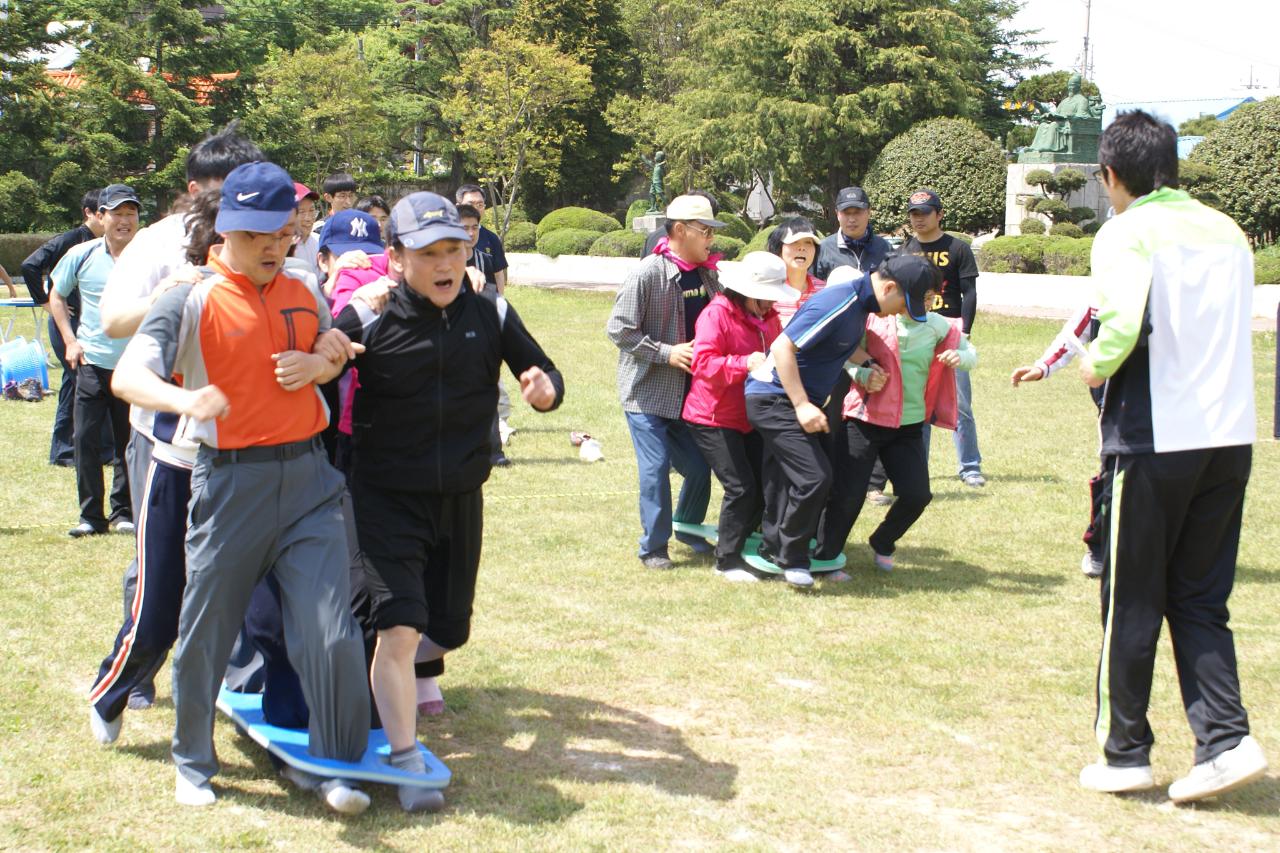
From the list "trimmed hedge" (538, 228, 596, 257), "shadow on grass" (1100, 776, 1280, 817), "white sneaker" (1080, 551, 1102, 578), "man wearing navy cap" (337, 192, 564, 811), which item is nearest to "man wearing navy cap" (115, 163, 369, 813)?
"man wearing navy cap" (337, 192, 564, 811)

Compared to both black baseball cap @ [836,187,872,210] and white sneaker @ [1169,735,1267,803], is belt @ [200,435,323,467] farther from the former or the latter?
black baseball cap @ [836,187,872,210]

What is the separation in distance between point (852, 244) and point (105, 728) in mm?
6339

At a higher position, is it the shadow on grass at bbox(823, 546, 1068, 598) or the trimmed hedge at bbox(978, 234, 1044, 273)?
the trimmed hedge at bbox(978, 234, 1044, 273)

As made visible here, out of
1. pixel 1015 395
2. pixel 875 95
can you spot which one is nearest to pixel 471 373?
pixel 1015 395

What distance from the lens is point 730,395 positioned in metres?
7.53

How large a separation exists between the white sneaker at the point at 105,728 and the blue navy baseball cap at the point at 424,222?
6.69ft

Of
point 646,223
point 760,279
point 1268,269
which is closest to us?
point 760,279

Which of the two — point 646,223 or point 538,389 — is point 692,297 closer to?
point 538,389

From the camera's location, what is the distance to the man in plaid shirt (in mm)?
7734

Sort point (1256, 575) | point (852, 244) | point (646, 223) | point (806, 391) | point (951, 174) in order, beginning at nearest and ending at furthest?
1. point (806, 391)
2. point (1256, 575)
3. point (852, 244)
4. point (951, 174)
5. point (646, 223)

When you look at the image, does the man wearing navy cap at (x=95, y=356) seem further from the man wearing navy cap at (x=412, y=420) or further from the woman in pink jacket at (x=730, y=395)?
the man wearing navy cap at (x=412, y=420)

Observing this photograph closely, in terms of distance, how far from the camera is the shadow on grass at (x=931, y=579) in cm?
739

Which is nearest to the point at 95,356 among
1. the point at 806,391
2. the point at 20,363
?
the point at 806,391

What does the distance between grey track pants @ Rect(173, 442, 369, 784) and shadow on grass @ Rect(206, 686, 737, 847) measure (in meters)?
0.28
